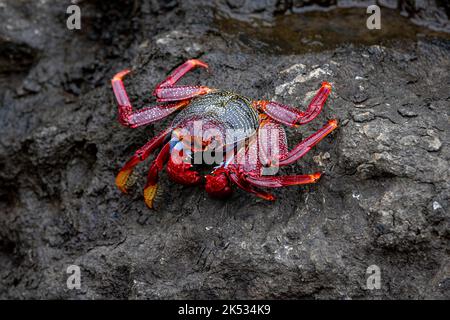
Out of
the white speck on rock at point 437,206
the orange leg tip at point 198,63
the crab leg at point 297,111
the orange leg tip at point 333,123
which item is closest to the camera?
the white speck on rock at point 437,206

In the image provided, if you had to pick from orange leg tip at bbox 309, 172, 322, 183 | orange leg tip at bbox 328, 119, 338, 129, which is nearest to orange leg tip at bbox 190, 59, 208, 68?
orange leg tip at bbox 328, 119, 338, 129

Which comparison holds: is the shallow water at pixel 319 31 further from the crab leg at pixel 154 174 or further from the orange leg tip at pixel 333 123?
the crab leg at pixel 154 174

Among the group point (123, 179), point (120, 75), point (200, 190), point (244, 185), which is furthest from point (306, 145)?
point (120, 75)

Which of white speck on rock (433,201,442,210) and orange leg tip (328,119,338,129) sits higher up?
orange leg tip (328,119,338,129)

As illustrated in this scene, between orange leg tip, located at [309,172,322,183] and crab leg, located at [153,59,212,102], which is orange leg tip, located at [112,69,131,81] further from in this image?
orange leg tip, located at [309,172,322,183]

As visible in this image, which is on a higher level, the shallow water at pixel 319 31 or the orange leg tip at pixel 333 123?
the shallow water at pixel 319 31

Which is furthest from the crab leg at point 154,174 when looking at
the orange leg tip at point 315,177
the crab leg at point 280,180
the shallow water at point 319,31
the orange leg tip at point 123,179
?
the shallow water at point 319,31

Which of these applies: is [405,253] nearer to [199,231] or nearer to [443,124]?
[443,124]
